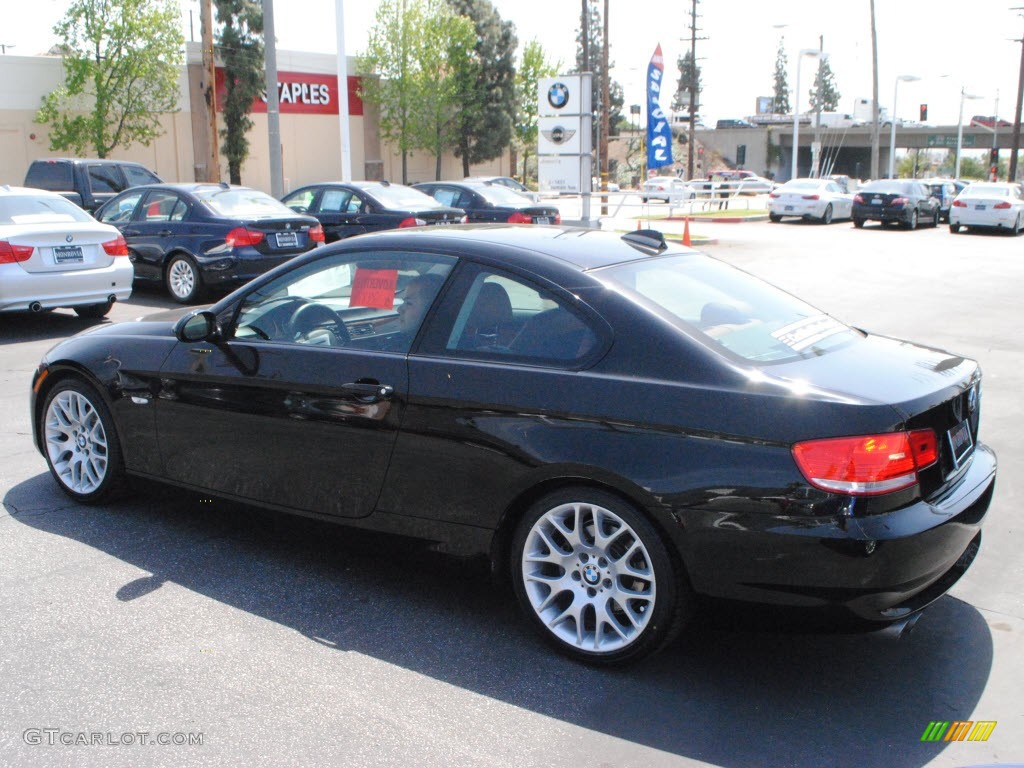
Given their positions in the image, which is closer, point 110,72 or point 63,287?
point 63,287

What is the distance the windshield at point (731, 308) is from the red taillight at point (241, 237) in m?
9.09

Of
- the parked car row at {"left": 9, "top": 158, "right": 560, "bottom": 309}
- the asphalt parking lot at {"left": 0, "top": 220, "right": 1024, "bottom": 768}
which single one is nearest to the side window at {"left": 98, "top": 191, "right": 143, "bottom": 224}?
the parked car row at {"left": 9, "top": 158, "right": 560, "bottom": 309}

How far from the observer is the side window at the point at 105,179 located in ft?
58.6

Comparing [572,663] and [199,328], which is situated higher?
[199,328]

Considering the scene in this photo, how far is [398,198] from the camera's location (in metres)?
16.1

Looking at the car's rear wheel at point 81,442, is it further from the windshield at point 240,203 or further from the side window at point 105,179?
the side window at point 105,179

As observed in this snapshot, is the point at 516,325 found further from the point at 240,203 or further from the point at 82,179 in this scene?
the point at 82,179

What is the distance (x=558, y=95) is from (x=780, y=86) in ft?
471

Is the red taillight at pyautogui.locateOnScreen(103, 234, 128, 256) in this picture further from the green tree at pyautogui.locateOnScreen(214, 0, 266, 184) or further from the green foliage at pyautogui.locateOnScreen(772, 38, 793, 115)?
the green foliage at pyautogui.locateOnScreen(772, 38, 793, 115)

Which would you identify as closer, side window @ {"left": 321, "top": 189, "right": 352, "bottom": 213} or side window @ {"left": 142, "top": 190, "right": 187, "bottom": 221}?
side window @ {"left": 142, "top": 190, "right": 187, "bottom": 221}

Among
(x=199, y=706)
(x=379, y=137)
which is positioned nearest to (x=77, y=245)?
(x=199, y=706)

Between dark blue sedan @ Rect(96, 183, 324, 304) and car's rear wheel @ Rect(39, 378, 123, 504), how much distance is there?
7.44m

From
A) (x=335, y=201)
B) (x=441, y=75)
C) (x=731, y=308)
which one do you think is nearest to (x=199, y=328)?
(x=731, y=308)

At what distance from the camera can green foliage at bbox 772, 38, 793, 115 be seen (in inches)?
5963
